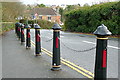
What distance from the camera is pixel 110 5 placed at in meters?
16.3

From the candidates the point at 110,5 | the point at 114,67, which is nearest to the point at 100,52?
the point at 114,67

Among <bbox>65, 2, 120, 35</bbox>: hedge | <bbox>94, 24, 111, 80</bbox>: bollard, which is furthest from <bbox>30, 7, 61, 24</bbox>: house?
<bbox>94, 24, 111, 80</bbox>: bollard

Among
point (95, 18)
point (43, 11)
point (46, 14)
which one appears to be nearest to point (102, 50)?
point (95, 18)

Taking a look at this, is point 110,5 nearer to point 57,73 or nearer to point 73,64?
point 73,64

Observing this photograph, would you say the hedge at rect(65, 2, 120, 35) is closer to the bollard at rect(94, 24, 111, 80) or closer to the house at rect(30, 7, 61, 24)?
the bollard at rect(94, 24, 111, 80)

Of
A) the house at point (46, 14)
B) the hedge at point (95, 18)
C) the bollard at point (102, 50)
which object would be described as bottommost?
the bollard at point (102, 50)

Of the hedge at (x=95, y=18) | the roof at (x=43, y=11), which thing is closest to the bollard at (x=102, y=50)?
the hedge at (x=95, y=18)

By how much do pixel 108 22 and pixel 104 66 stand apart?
13.2m

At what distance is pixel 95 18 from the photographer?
18.2 metres

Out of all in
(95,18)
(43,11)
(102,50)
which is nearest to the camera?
(102,50)

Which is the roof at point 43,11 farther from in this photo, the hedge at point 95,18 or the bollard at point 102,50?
the bollard at point 102,50

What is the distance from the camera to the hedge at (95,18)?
15.4 m

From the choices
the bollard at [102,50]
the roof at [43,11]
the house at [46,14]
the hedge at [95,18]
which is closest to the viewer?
the bollard at [102,50]

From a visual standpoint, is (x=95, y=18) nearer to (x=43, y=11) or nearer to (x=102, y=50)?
(x=102, y=50)
